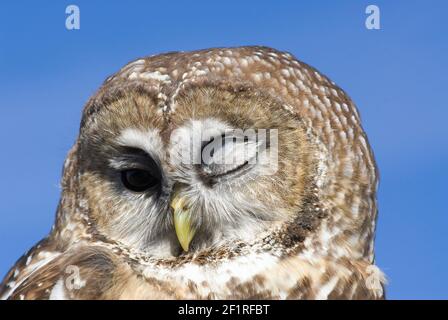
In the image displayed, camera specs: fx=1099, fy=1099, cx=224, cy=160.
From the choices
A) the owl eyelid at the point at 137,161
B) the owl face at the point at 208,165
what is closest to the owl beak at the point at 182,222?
the owl face at the point at 208,165

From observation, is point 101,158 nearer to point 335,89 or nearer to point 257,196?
point 257,196

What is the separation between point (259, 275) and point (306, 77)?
1370mm

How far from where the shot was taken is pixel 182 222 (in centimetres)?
648

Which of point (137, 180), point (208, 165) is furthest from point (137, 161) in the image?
point (208, 165)

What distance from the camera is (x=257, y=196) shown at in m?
6.41

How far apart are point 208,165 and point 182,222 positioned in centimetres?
37

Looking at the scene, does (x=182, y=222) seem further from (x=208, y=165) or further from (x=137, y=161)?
(x=137, y=161)

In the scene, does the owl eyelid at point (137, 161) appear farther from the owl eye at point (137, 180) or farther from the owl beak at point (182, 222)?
the owl beak at point (182, 222)

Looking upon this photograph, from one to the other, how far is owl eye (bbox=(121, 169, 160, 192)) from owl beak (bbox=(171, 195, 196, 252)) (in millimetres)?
230

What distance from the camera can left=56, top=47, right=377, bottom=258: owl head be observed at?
21.0ft

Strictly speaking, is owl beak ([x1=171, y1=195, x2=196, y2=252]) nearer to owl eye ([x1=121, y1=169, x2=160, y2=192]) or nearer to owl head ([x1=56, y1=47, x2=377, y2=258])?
owl head ([x1=56, y1=47, x2=377, y2=258])
